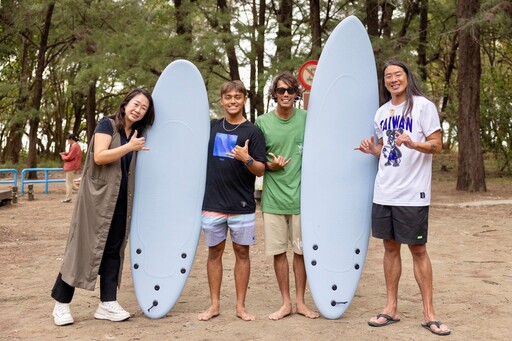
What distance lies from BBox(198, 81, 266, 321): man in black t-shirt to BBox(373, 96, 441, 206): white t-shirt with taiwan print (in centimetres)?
80

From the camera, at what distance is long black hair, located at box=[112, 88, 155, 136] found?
389cm

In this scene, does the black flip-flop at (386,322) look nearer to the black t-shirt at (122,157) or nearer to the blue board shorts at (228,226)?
the blue board shorts at (228,226)

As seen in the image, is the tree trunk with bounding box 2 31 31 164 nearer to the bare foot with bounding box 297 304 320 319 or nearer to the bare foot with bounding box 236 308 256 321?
the bare foot with bounding box 236 308 256 321

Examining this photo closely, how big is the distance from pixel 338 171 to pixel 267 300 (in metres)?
1.14

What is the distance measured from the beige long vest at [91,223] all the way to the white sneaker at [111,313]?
0.28 metres

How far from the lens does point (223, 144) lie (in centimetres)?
391

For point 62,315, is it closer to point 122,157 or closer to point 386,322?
point 122,157

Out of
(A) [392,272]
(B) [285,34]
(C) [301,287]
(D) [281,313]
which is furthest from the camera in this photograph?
(B) [285,34]

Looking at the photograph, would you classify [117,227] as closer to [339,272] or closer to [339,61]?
[339,272]

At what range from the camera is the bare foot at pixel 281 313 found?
12.8ft

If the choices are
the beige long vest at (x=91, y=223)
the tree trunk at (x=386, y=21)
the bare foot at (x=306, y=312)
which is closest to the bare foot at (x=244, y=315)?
the bare foot at (x=306, y=312)

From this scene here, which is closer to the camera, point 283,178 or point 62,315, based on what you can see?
point 62,315

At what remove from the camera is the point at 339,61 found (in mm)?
4297

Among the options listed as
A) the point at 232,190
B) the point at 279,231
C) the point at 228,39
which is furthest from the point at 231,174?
the point at 228,39
